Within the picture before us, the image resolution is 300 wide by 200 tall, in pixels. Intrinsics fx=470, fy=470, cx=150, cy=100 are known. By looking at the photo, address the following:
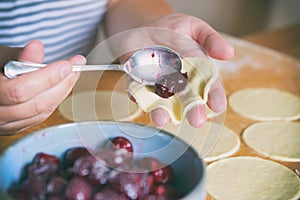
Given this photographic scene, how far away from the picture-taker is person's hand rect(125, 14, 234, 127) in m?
0.80

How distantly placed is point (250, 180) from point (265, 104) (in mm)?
341

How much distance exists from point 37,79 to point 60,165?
0.14 meters

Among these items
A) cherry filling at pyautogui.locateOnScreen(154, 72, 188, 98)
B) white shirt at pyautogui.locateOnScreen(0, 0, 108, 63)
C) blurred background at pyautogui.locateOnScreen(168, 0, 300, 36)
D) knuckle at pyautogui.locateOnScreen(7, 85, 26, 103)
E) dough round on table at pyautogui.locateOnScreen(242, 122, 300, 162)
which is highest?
knuckle at pyautogui.locateOnScreen(7, 85, 26, 103)

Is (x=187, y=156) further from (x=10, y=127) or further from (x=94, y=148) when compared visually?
(x=10, y=127)

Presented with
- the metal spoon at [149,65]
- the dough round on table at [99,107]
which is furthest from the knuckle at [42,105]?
the dough round on table at [99,107]

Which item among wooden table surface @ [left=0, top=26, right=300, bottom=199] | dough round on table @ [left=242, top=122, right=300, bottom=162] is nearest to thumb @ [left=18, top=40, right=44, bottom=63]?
wooden table surface @ [left=0, top=26, right=300, bottom=199]

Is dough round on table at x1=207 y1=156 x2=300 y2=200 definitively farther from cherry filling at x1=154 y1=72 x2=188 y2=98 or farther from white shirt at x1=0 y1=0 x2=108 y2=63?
white shirt at x1=0 y1=0 x2=108 y2=63

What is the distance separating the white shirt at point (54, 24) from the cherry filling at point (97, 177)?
0.46 metres

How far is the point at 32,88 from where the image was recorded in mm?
637

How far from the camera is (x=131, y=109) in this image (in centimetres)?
103

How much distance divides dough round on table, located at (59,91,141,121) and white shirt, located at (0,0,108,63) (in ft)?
0.49

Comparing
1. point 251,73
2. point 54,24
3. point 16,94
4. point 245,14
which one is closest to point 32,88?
point 16,94

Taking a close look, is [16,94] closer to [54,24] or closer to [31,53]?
[31,53]

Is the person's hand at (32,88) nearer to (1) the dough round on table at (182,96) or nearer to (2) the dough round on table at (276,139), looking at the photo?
(1) the dough round on table at (182,96)
